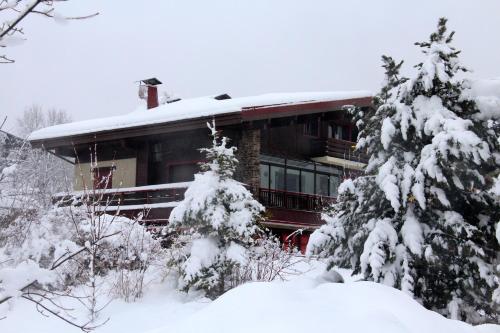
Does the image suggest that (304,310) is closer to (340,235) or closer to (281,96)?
(340,235)

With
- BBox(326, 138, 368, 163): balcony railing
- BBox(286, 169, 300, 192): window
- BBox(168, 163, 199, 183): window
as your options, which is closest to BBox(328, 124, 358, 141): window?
BBox(326, 138, 368, 163): balcony railing

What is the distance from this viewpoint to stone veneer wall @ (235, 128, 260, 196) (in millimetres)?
18531

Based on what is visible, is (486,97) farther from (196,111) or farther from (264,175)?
(264,175)

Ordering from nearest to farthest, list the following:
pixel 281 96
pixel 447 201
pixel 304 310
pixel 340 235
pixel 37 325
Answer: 1. pixel 304 310
2. pixel 447 201
3. pixel 340 235
4. pixel 37 325
5. pixel 281 96

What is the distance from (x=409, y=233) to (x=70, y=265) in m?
6.55

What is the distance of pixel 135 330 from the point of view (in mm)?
9227

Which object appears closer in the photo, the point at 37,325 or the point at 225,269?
the point at 37,325

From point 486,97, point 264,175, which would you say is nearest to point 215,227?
point 486,97

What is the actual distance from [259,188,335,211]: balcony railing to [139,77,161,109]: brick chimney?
8003mm

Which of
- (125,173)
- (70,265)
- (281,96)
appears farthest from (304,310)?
(125,173)

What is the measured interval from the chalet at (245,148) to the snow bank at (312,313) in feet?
44.3

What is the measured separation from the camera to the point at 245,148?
18.9 m

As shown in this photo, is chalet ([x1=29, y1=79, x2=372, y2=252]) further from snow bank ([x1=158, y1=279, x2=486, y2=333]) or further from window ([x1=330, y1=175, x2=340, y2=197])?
snow bank ([x1=158, y1=279, x2=486, y2=333])

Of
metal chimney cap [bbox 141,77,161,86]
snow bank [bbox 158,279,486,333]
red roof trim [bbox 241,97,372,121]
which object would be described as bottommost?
snow bank [bbox 158,279,486,333]
